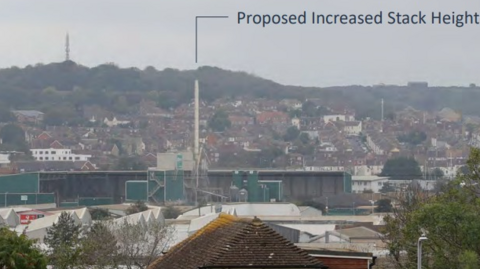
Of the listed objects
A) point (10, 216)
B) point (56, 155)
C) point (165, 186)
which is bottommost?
point (10, 216)

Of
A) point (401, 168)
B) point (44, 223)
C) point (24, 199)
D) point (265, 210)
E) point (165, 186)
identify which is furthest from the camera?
point (401, 168)

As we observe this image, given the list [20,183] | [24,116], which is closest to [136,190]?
[20,183]

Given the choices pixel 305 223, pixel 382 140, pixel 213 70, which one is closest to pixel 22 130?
pixel 213 70

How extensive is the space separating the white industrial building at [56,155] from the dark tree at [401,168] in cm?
3482

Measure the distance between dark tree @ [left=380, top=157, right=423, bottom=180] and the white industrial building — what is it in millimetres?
34824

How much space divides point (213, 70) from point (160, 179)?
42.9 m

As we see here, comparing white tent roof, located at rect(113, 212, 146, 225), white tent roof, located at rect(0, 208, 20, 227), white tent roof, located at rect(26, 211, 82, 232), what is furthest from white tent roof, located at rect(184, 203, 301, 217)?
white tent roof, located at rect(113, 212, 146, 225)

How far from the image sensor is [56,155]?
616 ft

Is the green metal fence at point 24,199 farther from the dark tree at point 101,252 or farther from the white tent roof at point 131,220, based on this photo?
the dark tree at point 101,252

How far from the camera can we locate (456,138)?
192 m

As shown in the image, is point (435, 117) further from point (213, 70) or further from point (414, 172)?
point (414, 172)

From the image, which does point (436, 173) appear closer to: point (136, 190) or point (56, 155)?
point (136, 190)

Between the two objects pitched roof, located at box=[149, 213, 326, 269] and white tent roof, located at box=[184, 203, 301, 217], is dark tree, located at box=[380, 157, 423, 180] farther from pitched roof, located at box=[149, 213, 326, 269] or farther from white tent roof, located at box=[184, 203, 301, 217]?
pitched roof, located at box=[149, 213, 326, 269]

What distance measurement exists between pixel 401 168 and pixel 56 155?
1731 inches
